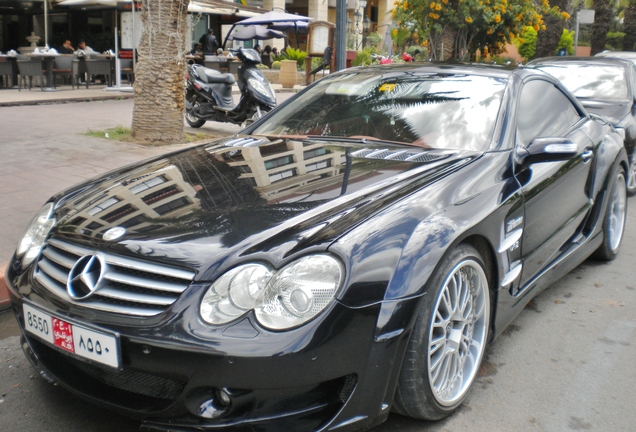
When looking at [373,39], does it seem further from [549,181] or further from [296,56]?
[549,181]

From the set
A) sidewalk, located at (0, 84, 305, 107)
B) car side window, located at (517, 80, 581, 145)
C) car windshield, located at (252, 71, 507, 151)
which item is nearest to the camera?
car windshield, located at (252, 71, 507, 151)

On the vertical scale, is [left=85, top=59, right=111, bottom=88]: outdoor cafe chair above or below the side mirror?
above

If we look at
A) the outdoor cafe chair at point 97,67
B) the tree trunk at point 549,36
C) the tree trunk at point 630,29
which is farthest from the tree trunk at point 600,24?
the outdoor cafe chair at point 97,67

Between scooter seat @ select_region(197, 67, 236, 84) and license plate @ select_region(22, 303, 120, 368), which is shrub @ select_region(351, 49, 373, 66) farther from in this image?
license plate @ select_region(22, 303, 120, 368)

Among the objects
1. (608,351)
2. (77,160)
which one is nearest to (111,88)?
(77,160)

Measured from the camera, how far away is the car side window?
379cm

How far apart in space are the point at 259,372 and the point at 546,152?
194cm

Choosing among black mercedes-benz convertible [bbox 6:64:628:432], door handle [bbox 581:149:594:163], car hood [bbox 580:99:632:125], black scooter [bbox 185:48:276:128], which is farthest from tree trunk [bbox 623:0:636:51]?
black mercedes-benz convertible [bbox 6:64:628:432]

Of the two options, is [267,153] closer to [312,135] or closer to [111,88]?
[312,135]

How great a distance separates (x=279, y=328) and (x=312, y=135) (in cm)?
190

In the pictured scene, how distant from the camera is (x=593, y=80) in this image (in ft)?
26.6

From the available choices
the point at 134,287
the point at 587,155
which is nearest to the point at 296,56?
the point at 587,155

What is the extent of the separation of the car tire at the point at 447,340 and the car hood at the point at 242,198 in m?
0.39

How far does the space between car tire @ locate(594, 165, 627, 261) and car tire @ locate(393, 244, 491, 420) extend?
2129 mm
